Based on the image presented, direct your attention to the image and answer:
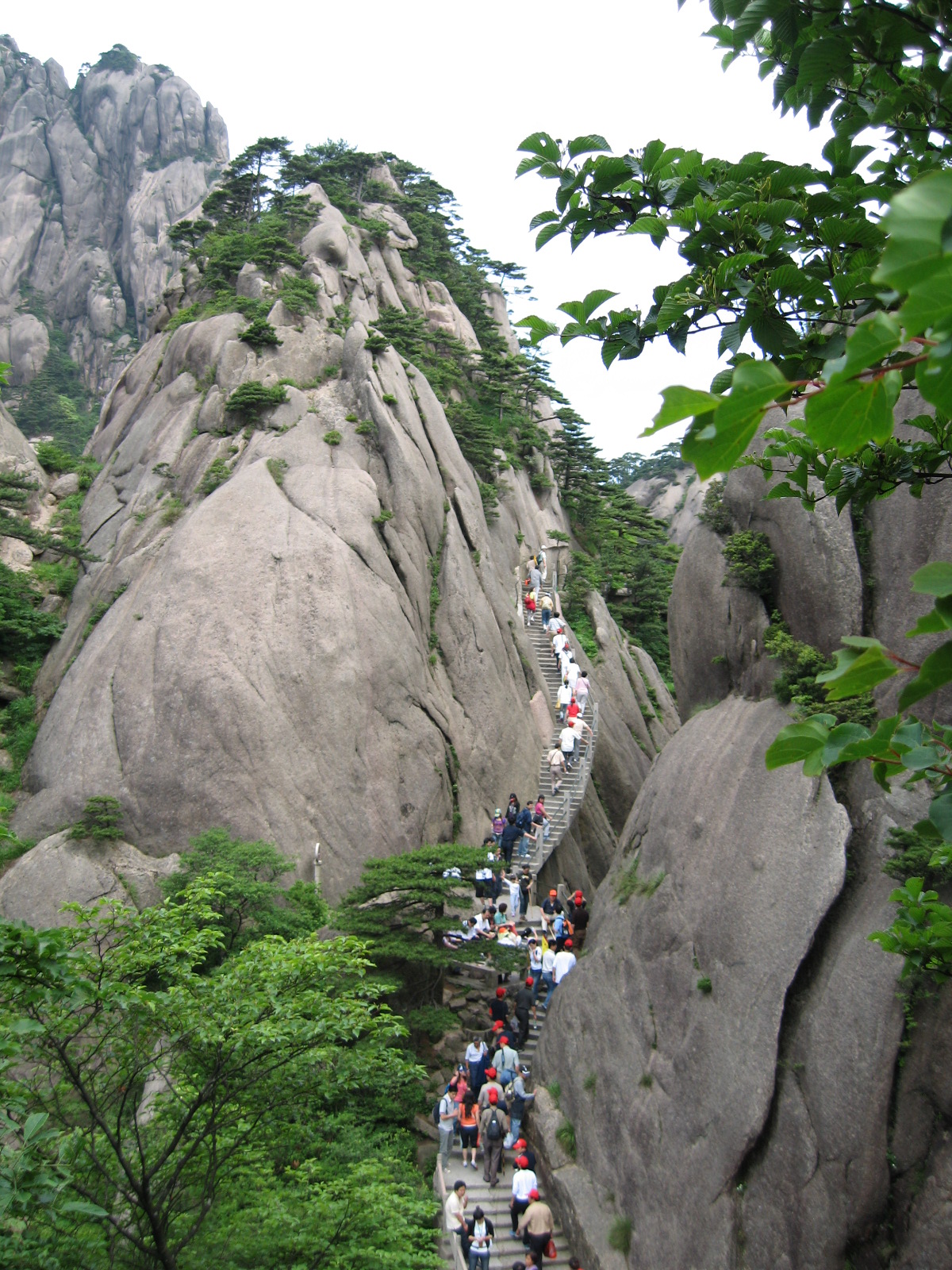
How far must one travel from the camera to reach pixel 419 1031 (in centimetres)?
1584

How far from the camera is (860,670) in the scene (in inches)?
86.0

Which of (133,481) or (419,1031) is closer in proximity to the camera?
A: (419,1031)

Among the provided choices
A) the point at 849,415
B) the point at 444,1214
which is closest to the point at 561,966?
the point at 444,1214

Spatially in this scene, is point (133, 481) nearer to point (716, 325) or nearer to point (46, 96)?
point (716, 325)

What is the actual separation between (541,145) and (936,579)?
312cm

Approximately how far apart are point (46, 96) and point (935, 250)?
98.6 metres

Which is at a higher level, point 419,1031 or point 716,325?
point 716,325

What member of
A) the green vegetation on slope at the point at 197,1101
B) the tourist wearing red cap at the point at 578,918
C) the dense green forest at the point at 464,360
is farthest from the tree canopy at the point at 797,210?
the dense green forest at the point at 464,360

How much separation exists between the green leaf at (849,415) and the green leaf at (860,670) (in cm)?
56

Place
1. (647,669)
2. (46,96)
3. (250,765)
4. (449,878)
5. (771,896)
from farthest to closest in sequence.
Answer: (46,96)
(647,669)
(250,765)
(449,878)
(771,896)

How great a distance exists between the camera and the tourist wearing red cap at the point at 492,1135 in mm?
12297

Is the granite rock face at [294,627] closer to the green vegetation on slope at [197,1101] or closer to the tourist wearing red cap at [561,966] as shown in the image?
the tourist wearing red cap at [561,966]

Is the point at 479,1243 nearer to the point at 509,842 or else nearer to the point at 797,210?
the point at 509,842

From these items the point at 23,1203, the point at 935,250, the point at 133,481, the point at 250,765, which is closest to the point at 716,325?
the point at 935,250
